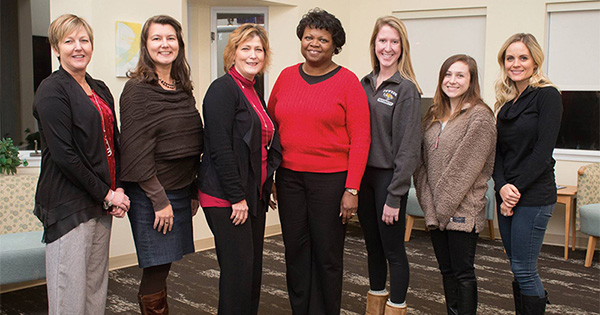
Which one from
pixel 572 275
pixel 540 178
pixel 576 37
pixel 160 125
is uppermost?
pixel 576 37

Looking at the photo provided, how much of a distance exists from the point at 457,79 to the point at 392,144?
466 millimetres

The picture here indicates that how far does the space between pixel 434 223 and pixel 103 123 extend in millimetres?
1677

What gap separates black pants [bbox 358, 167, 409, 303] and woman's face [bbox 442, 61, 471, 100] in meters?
0.52

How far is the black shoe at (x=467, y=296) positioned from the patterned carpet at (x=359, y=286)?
0.88 m

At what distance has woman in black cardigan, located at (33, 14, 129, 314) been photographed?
2.30m

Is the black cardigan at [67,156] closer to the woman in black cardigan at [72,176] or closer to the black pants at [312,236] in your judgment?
the woman in black cardigan at [72,176]

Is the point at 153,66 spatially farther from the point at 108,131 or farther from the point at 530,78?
the point at 530,78

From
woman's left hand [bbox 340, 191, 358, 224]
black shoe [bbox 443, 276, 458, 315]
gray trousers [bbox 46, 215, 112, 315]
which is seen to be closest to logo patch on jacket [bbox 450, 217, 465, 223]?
black shoe [bbox 443, 276, 458, 315]

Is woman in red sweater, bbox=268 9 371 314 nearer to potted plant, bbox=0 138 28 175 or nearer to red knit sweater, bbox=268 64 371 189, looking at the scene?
red knit sweater, bbox=268 64 371 189

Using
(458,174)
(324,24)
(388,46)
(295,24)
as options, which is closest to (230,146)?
(324,24)

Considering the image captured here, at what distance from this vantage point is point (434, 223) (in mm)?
2910

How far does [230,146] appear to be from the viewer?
2.57 m

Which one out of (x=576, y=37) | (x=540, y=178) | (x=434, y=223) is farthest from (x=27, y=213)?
(x=576, y=37)

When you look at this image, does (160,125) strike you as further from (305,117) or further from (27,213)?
(27,213)
